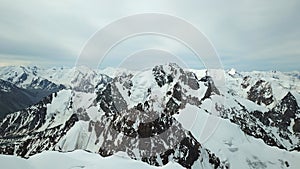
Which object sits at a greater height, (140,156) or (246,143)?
(246,143)

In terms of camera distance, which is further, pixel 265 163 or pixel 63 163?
pixel 265 163

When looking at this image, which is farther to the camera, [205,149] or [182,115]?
[182,115]

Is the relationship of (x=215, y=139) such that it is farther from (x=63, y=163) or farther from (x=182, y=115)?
(x=63, y=163)

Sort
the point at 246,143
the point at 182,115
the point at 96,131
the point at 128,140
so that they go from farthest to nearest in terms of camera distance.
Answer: the point at 96,131 < the point at 182,115 < the point at 246,143 < the point at 128,140

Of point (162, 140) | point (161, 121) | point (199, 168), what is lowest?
point (199, 168)

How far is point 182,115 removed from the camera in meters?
160

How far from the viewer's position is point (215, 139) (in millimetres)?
147500

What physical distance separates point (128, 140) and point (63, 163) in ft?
338

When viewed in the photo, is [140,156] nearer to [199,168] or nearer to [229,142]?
[199,168]

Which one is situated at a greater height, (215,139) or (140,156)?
(215,139)

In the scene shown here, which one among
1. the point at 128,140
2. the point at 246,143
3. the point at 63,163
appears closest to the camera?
the point at 63,163

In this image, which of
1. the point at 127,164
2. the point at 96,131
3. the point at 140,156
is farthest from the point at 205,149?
the point at 127,164

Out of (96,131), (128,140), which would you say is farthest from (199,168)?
(96,131)

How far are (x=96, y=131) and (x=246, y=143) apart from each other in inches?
3751
